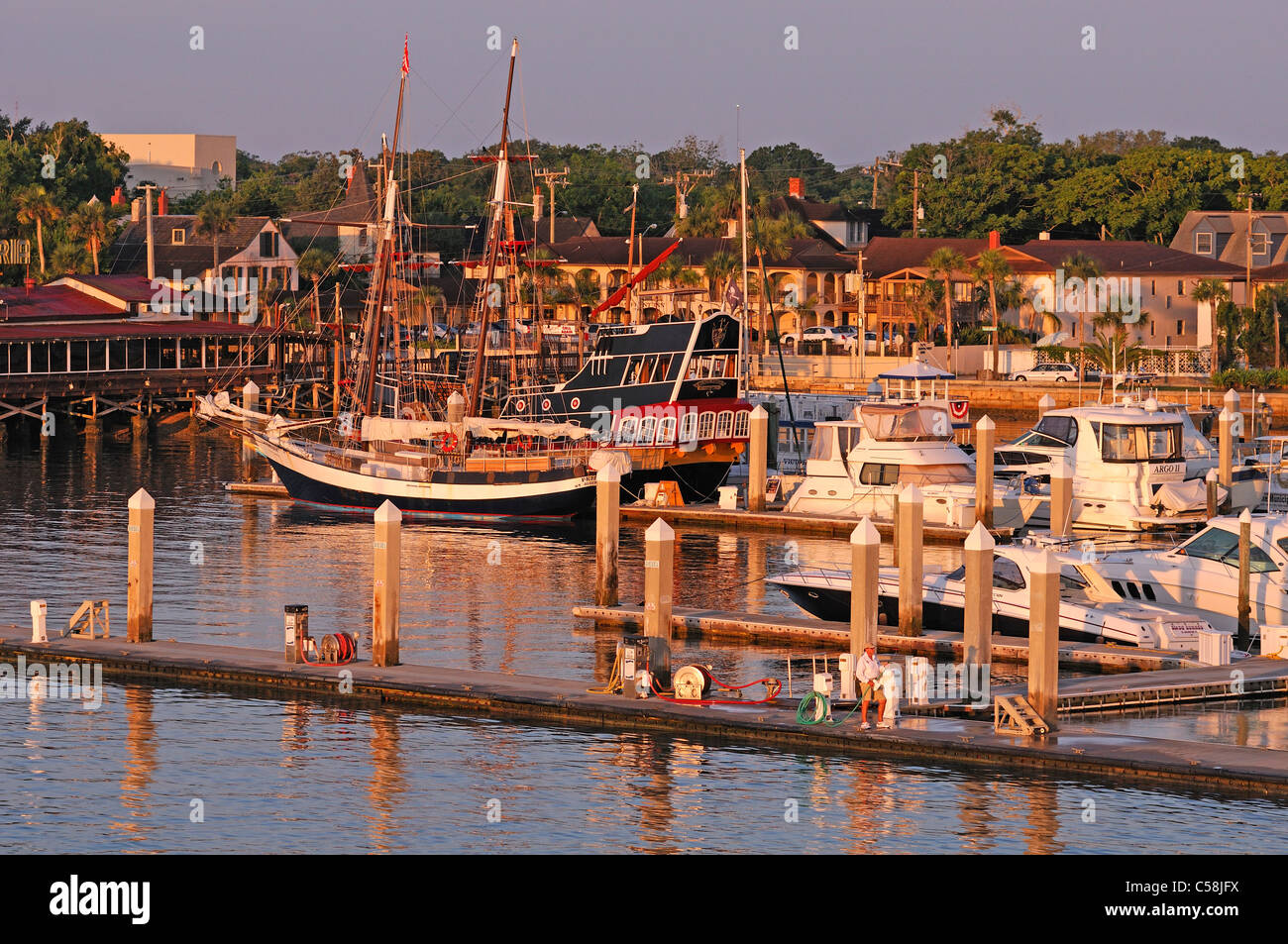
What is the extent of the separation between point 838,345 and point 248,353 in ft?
124

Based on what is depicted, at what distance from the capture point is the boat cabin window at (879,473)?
5828 cm

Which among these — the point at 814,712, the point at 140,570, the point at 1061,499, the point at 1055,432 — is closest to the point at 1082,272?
the point at 1055,432

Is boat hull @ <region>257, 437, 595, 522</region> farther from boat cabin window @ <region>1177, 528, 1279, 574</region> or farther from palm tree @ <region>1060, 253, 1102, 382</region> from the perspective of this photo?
palm tree @ <region>1060, 253, 1102, 382</region>

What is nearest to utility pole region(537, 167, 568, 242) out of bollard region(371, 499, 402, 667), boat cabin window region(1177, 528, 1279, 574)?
boat cabin window region(1177, 528, 1279, 574)

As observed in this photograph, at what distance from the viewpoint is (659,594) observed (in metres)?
34.5

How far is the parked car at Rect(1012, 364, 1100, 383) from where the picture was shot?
105m

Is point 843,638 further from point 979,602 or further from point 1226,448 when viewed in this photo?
point 1226,448

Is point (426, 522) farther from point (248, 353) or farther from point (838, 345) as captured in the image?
point (838, 345)

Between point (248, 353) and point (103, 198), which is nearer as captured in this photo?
point (248, 353)

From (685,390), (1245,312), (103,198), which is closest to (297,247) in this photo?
(103,198)

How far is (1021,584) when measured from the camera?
39781mm

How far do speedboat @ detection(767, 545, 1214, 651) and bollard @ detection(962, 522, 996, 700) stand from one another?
12.5ft
